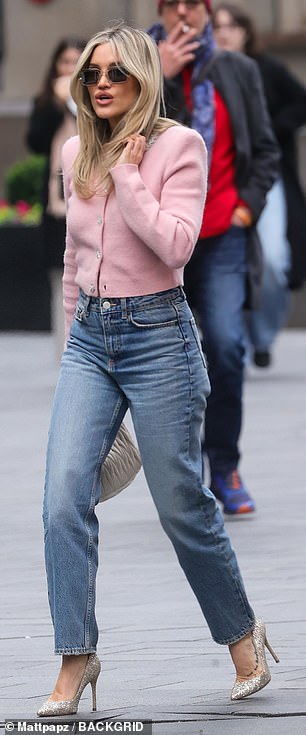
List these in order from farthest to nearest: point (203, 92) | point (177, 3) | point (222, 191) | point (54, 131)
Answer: point (54, 131) → point (222, 191) → point (203, 92) → point (177, 3)

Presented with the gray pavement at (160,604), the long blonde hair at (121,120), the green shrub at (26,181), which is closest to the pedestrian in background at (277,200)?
the gray pavement at (160,604)

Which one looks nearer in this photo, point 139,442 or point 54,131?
point 139,442

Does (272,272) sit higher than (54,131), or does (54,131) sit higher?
(54,131)

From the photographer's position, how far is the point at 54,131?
1194 centimetres

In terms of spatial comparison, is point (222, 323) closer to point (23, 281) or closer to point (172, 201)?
point (172, 201)

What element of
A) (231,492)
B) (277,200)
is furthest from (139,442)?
(277,200)

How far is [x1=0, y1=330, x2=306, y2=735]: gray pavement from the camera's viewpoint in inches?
189

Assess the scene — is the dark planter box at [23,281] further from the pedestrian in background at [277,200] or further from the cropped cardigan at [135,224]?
the cropped cardigan at [135,224]

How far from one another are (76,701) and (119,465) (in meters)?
0.59

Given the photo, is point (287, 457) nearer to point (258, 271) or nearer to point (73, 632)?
point (258, 271)

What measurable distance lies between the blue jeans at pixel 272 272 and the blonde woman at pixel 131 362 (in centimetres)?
684

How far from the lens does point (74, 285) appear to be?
501cm

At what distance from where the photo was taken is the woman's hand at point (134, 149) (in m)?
4.77

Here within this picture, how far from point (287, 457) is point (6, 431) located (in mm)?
1790
